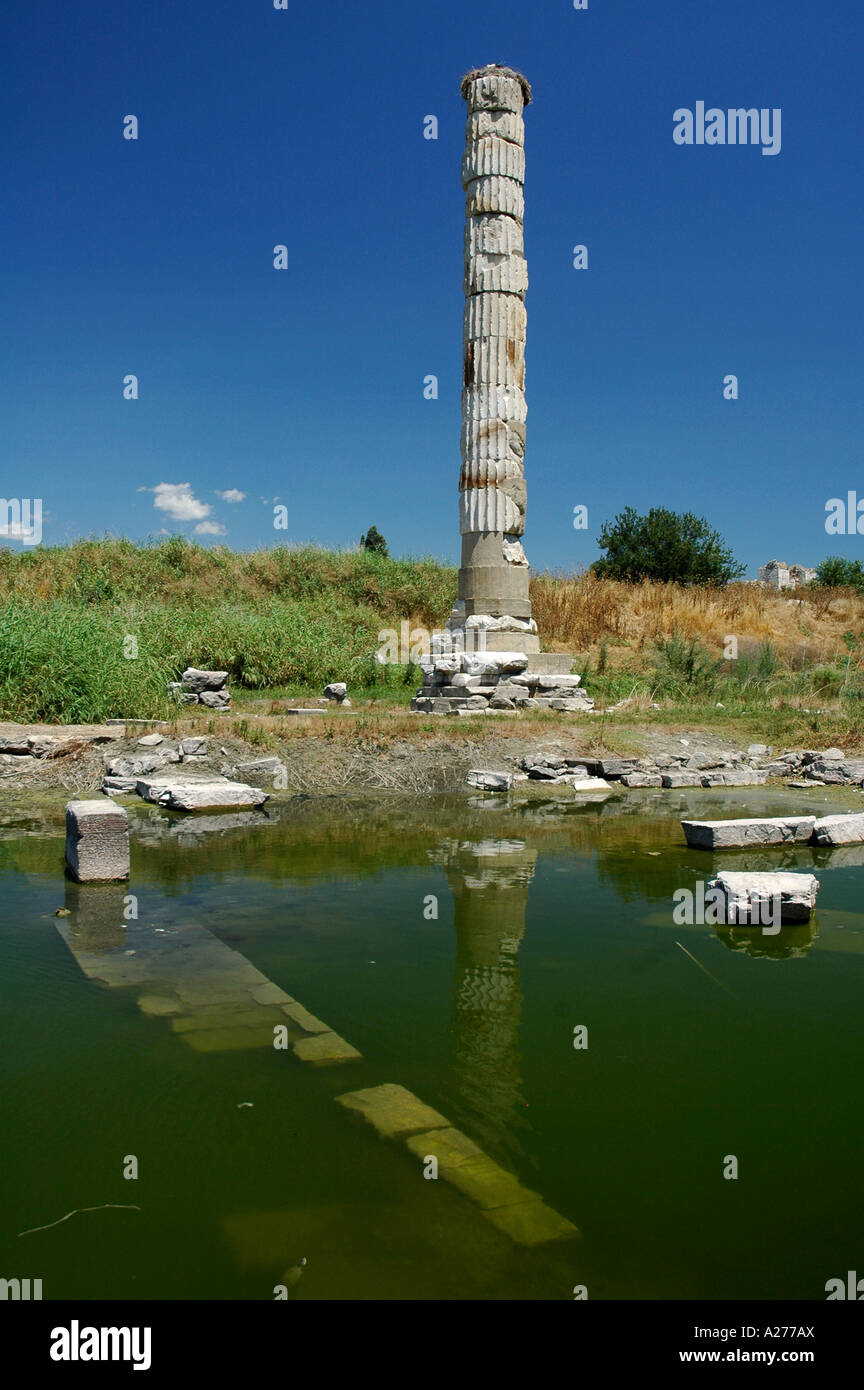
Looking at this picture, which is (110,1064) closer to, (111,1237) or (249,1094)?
(249,1094)

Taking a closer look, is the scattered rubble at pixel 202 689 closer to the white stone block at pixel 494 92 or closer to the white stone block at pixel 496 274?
the white stone block at pixel 496 274

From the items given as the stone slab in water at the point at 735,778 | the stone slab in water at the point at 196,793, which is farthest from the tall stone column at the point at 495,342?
the stone slab in water at the point at 196,793

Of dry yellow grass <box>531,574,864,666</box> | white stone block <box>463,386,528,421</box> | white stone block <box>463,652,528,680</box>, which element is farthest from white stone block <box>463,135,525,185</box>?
dry yellow grass <box>531,574,864,666</box>

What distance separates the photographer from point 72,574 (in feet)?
75.7

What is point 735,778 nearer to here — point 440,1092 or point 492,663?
point 492,663

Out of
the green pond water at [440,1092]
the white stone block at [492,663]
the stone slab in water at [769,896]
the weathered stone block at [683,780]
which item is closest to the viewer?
the green pond water at [440,1092]

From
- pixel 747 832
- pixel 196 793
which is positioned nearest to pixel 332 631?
pixel 196 793

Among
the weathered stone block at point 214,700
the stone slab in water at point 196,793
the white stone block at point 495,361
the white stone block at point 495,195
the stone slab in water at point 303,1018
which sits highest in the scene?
the white stone block at point 495,195

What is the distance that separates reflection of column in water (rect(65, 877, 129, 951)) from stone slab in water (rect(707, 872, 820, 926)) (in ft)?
11.2

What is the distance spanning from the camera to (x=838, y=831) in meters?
7.84

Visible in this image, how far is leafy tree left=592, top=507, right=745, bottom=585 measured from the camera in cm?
3378

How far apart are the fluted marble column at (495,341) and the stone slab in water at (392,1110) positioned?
12191mm

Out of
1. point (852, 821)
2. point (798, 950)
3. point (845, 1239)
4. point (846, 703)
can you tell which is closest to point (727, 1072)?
point (845, 1239)

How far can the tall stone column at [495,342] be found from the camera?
15.2 m
